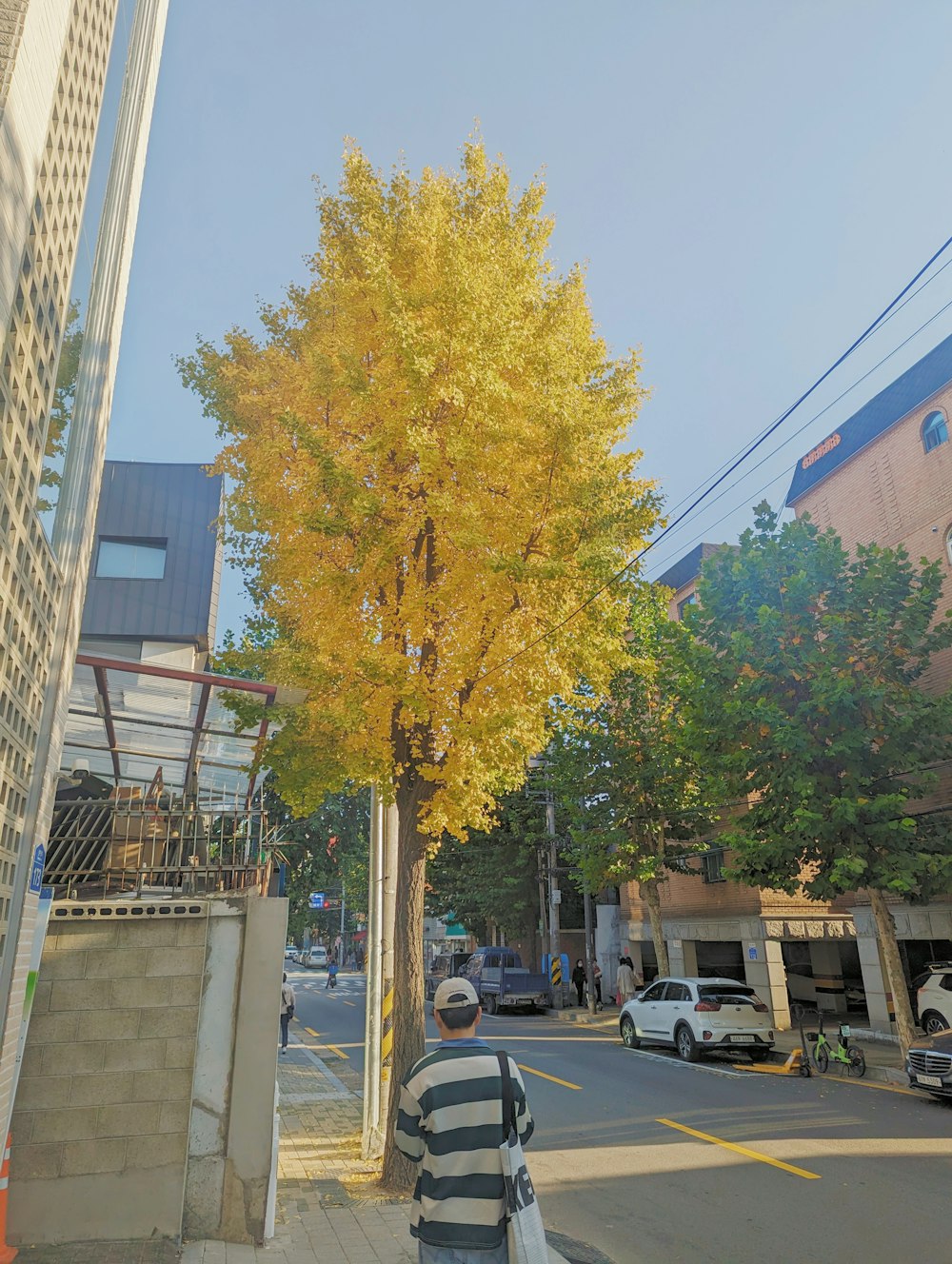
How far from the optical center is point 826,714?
15.6 m

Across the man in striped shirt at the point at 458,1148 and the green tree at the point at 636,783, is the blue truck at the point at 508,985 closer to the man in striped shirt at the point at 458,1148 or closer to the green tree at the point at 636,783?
the green tree at the point at 636,783

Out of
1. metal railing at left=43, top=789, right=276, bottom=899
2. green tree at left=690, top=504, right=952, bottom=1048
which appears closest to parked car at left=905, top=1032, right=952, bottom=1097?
green tree at left=690, top=504, right=952, bottom=1048

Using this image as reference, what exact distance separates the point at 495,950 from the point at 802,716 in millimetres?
19287

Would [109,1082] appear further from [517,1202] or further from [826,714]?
[826,714]

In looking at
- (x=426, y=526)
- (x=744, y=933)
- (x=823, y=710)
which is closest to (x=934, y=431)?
(x=823, y=710)

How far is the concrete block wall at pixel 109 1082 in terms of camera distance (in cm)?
628

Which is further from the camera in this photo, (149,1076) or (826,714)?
(826,714)

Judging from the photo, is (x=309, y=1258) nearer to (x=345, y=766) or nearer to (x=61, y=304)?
(x=345, y=766)

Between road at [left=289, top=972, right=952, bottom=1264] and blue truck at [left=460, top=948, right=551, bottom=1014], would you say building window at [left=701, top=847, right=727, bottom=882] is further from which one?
road at [left=289, top=972, right=952, bottom=1264]

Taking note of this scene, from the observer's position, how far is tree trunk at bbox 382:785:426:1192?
8258mm

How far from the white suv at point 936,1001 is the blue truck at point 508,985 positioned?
14.1 m

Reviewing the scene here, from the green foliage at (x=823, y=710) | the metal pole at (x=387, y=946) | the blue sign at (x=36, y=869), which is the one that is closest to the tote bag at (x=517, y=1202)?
the blue sign at (x=36, y=869)

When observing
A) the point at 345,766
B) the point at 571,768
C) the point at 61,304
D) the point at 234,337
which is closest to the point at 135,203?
the point at 234,337

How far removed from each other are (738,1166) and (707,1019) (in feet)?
26.7
